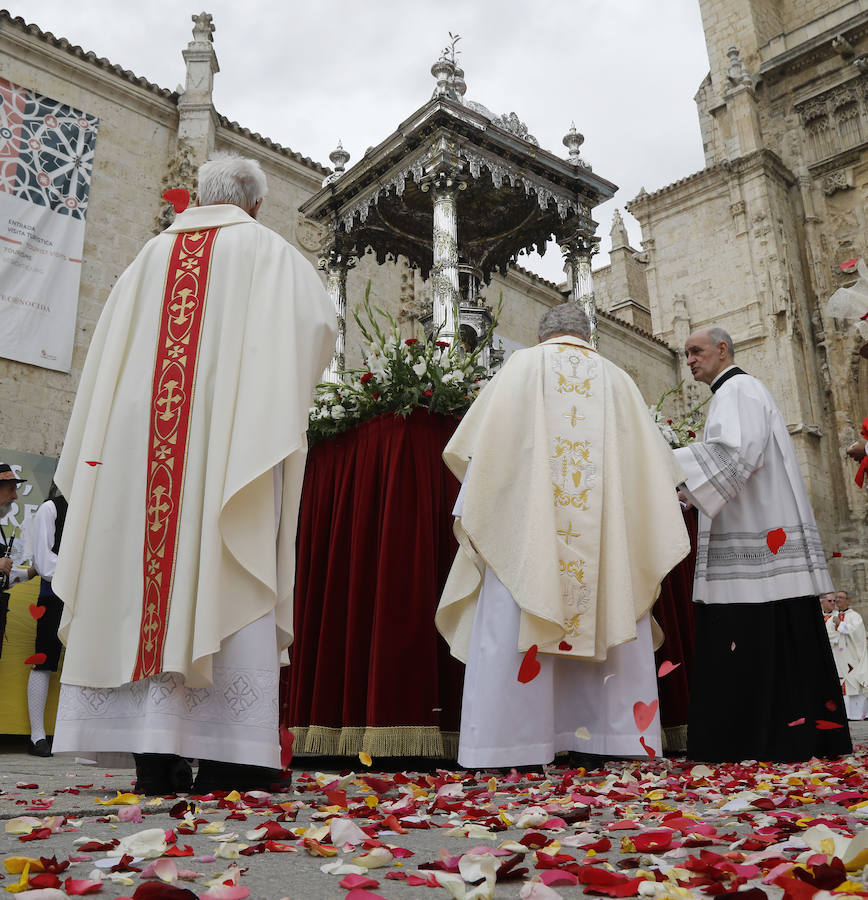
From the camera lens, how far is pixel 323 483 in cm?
477

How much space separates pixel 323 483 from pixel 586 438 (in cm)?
164

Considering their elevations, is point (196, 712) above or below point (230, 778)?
above

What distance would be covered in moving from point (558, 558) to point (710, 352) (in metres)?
1.61

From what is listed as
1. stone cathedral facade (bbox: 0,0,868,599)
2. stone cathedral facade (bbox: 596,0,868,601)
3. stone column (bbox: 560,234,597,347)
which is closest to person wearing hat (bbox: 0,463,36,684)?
stone column (bbox: 560,234,597,347)

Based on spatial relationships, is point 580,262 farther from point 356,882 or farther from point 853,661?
point 356,882

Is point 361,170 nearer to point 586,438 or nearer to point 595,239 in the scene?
point 595,239

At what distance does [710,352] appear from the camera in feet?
14.6

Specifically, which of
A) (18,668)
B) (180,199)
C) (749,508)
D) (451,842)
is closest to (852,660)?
(749,508)

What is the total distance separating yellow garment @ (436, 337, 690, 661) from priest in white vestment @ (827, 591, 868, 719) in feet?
29.6

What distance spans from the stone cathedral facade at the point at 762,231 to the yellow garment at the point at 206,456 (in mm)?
10207

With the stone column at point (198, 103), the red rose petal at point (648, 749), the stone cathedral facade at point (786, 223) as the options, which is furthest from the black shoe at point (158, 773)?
the stone cathedral facade at point (786, 223)

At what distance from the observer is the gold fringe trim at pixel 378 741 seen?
3.77 metres

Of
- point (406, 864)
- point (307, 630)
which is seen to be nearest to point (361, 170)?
point (307, 630)

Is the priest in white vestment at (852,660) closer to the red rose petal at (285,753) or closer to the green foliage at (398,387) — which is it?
the green foliage at (398,387)
